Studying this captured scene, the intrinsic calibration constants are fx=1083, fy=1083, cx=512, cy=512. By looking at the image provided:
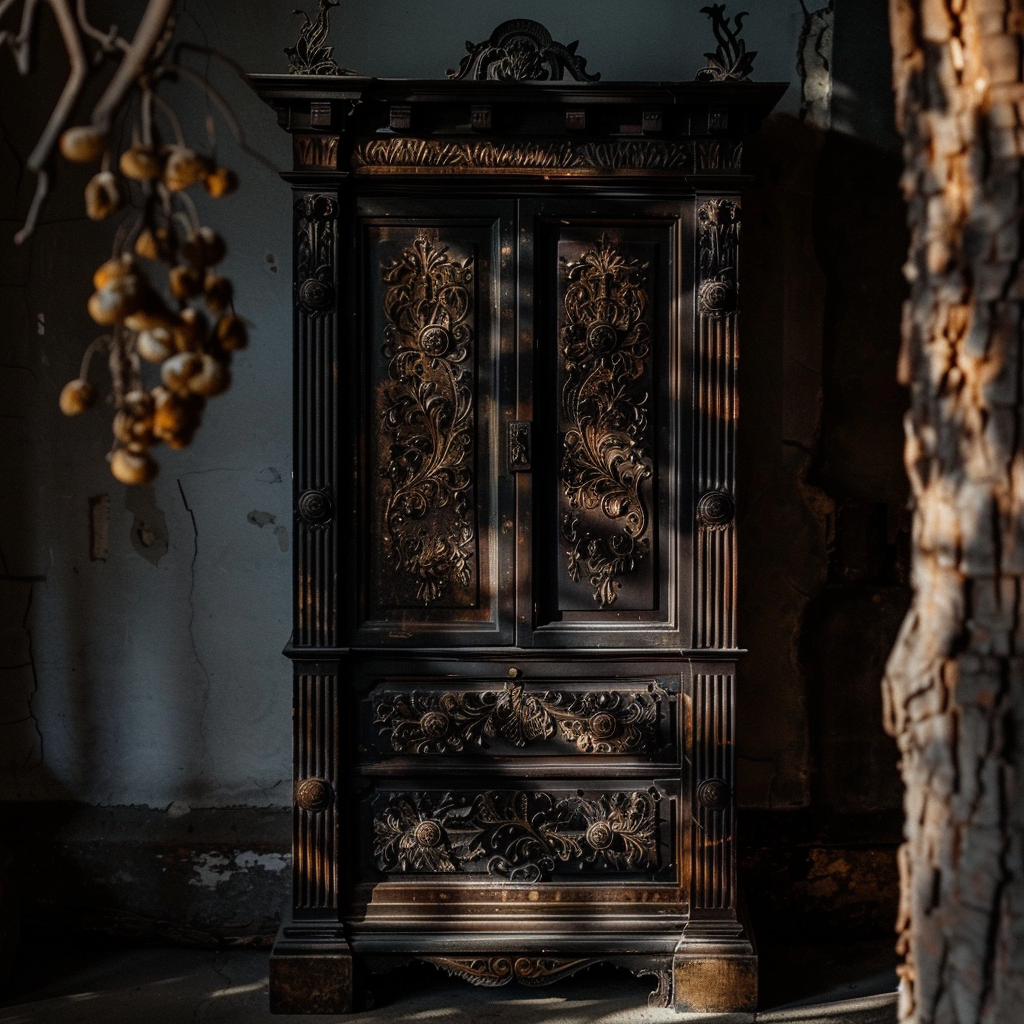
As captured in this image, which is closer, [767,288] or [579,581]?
[579,581]

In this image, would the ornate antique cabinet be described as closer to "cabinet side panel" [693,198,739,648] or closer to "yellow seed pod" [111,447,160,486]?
"cabinet side panel" [693,198,739,648]

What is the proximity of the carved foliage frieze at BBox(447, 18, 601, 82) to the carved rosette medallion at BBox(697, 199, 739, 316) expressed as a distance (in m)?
0.47

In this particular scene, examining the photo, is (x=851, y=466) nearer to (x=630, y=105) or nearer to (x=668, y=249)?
(x=668, y=249)

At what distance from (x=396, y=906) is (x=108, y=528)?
4.87 ft

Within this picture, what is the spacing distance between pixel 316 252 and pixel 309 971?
195 centimetres

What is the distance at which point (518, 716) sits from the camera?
297 centimetres

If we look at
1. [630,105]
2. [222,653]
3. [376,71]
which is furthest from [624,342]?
[222,653]

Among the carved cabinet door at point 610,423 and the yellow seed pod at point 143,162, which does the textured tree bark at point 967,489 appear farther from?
the carved cabinet door at point 610,423

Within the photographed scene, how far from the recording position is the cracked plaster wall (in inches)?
131

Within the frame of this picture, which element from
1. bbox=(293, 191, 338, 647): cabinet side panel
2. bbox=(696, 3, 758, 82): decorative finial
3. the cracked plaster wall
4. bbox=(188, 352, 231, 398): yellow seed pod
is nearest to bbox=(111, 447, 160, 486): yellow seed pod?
bbox=(188, 352, 231, 398): yellow seed pod

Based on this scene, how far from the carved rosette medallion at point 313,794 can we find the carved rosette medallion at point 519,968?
555 millimetres

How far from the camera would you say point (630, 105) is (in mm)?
2822

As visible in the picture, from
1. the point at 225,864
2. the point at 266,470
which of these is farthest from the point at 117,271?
the point at 225,864

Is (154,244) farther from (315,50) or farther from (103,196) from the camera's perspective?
(315,50)
